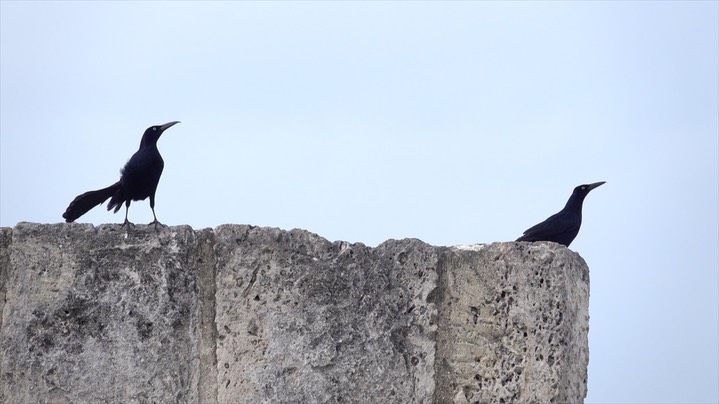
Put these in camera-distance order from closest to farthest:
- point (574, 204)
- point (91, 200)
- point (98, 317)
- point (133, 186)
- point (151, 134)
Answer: point (98, 317), point (91, 200), point (133, 186), point (151, 134), point (574, 204)

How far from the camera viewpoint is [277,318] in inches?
166

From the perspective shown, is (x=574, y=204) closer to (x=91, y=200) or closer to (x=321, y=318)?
(x=321, y=318)

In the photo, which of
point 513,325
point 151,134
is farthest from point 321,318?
point 151,134

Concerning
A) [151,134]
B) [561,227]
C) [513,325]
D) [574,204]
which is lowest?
[513,325]

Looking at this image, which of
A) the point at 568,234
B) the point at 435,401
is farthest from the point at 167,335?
the point at 568,234

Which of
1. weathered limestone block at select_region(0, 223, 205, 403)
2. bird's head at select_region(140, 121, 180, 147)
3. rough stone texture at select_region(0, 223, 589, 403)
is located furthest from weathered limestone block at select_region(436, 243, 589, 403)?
bird's head at select_region(140, 121, 180, 147)

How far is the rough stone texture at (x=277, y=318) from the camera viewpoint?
414 cm

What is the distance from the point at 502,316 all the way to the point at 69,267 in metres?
1.83

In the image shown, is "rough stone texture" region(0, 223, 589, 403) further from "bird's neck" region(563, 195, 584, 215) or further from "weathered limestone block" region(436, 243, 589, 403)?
"bird's neck" region(563, 195, 584, 215)

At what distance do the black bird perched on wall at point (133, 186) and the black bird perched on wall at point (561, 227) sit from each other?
2.12 metres

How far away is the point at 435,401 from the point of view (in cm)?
424

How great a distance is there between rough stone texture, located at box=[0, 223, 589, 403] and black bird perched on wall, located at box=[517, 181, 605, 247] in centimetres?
152

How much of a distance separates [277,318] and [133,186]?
1410 mm

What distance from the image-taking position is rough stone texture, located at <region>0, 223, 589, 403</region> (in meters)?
4.14
